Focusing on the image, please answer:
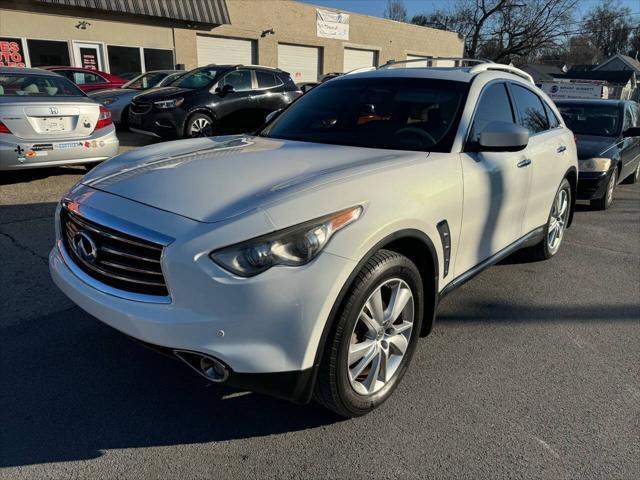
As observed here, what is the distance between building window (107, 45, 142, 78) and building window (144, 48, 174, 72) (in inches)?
15.4

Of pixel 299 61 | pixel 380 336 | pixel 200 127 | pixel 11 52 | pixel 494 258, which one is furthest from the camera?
pixel 299 61

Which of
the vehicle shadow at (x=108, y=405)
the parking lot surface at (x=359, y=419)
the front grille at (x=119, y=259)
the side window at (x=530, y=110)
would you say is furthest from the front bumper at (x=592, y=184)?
the front grille at (x=119, y=259)

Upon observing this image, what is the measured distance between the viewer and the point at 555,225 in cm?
495

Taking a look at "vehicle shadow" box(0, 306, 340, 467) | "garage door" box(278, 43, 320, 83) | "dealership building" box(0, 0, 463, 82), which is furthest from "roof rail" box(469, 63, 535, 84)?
"garage door" box(278, 43, 320, 83)

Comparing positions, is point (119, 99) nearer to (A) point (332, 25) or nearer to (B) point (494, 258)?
(B) point (494, 258)

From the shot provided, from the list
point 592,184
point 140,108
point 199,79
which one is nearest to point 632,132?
point 592,184

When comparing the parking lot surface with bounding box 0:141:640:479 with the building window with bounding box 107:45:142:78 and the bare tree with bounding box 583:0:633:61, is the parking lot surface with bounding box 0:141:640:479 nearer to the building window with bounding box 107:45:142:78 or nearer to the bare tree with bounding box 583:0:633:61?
A: the building window with bounding box 107:45:142:78

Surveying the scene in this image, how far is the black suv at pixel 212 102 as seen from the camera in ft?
31.3

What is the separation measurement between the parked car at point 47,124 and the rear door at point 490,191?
5.30m

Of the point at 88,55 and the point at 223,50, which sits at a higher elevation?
the point at 223,50

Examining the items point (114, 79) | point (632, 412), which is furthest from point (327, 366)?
point (114, 79)

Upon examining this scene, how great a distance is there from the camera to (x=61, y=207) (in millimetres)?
2701

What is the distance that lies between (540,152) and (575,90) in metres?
19.3

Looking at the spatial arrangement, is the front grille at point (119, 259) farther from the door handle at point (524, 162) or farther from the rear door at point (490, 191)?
the door handle at point (524, 162)
